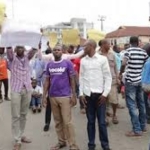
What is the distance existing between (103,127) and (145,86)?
4.14 feet

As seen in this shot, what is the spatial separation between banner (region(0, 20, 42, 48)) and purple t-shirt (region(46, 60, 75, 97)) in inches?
22.4

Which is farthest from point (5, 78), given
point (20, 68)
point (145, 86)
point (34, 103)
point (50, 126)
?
point (145, 86)

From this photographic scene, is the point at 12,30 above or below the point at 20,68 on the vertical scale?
above

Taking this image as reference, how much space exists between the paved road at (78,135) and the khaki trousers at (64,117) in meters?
0.40

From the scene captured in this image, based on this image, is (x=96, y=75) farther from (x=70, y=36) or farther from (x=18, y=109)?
(x=70, y=36)

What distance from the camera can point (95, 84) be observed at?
665 cm

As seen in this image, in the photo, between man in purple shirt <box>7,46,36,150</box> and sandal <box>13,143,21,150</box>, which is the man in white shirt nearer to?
man in purple shirt <box>7,46,36,150</box>

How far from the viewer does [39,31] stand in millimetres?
6805

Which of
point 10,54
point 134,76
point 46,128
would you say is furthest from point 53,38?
point 134,76

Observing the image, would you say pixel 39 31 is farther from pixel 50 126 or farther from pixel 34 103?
pixel 34 103

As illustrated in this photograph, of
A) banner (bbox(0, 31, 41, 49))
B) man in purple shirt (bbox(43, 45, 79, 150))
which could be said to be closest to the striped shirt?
man in purple shirt (bbox(43, 45, 79, 150))

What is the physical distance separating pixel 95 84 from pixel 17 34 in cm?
150

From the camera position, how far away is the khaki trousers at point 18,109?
6.99 meters

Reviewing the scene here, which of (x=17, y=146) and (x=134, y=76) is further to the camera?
(x=134, y=76)
